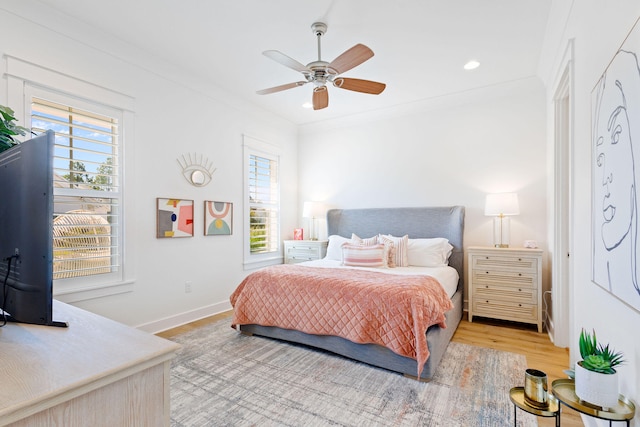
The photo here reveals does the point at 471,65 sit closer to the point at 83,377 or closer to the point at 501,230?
the point at 501,230

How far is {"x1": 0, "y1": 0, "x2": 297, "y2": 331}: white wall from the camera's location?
2.62 metres

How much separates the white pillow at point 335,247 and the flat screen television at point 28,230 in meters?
3.55

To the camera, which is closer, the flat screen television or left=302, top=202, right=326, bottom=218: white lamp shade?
the flat screen television

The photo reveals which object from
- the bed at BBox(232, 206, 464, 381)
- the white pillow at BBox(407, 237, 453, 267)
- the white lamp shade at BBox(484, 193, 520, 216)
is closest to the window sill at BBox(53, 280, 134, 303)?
the bed at BBox(232, 206, 464, 381)

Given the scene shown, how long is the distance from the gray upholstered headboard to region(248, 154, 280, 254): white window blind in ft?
2.96

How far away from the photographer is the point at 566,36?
2.46m

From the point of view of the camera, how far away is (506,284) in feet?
11.5

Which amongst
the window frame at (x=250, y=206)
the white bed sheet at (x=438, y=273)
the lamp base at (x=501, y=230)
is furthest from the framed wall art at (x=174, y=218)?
the lamp base at (x=501, y=230)

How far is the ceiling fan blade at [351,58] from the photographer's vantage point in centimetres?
230

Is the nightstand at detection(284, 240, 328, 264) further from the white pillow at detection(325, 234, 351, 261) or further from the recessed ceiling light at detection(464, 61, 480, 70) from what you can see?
the recessed ceiling light at detection(464, 61, 480, 70)

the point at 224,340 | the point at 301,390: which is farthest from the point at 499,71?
the point at 224,340

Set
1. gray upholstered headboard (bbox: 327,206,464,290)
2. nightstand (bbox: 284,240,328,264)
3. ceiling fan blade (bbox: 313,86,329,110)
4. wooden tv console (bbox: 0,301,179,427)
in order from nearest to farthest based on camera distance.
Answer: wooden tv console (bbox: 0,301,179,427) → ceiling fan blade (bbox: 313,86,329,110) → gray upholstered headboard (bbox: 327,206,464,290) → nightstand (bbox: 284,240,328,264)

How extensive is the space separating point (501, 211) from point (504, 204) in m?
0.09

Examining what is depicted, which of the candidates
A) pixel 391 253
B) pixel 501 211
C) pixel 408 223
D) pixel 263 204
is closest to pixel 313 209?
pixel 263 204
